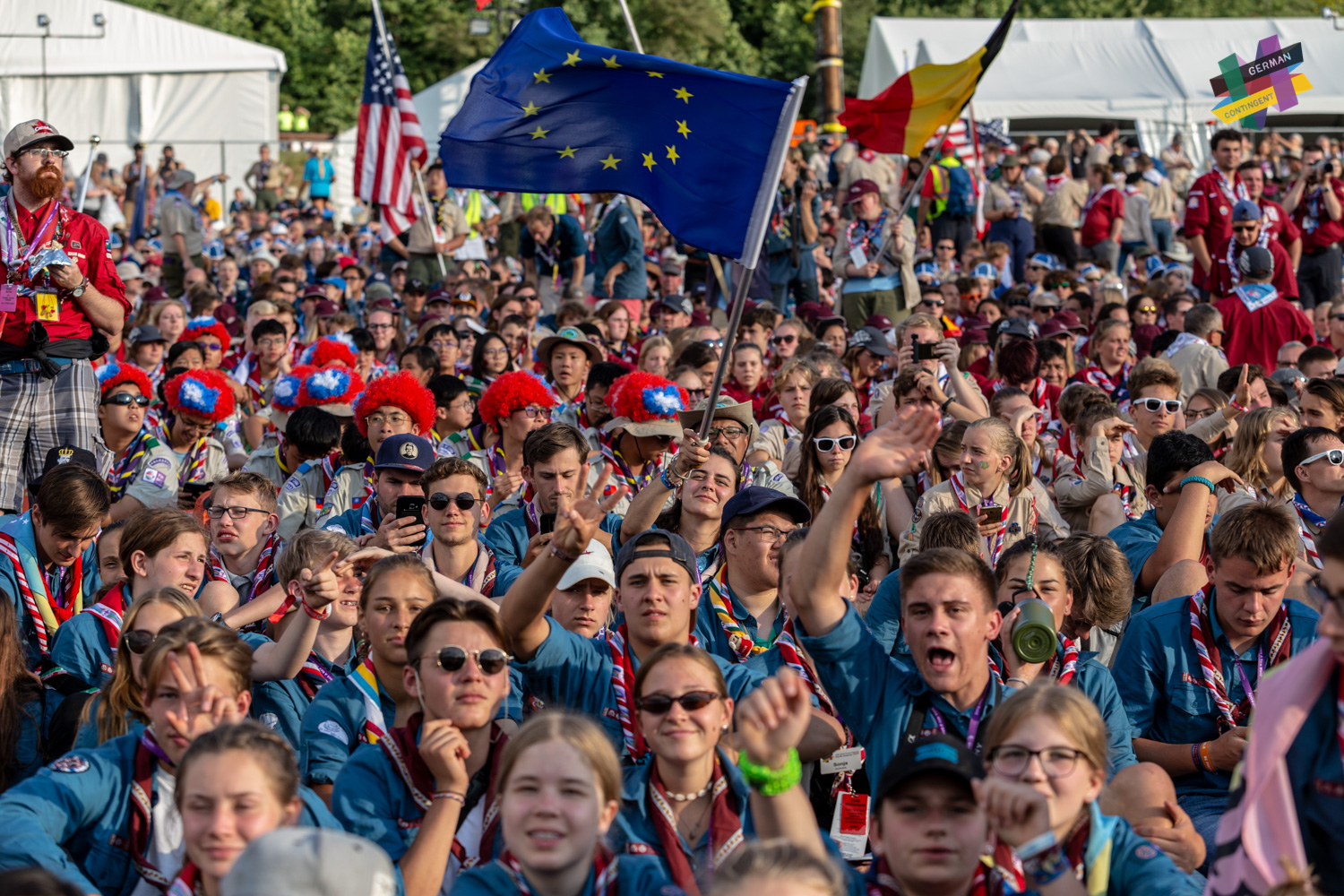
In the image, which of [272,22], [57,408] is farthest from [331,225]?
[272,22]

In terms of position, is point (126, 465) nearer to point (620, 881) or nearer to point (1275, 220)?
point (620, 881)

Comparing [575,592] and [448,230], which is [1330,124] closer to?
[448,230]

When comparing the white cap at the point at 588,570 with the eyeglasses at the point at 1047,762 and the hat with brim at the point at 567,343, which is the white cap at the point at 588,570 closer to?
the eyeglasses at the point at 1047,762

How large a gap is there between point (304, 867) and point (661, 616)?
2079mm

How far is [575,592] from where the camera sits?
17.5 ft

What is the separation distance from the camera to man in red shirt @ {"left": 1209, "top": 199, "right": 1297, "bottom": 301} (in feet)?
42.5

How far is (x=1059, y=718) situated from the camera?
12.2 ft

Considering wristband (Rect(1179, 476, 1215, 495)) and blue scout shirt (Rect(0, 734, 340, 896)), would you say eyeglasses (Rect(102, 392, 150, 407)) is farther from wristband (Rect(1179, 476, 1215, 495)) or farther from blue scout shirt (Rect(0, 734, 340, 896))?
wristband (Rect(1179, 476, 1215, 495))

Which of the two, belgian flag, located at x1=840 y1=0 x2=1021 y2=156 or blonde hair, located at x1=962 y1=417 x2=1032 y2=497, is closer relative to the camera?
blonde hair, located at x1=962 y1=417 x2=1032 y2=497

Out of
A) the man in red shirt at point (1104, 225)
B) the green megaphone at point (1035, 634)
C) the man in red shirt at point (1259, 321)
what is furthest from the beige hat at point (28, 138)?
the man in red shirt at point (1104, 225)

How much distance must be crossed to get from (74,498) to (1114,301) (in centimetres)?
1073

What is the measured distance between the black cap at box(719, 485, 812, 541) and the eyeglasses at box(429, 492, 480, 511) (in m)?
1.12

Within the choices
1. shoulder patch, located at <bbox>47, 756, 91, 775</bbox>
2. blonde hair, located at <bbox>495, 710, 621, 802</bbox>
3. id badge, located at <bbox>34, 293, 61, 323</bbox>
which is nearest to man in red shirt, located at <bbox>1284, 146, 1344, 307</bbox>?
id badge, located at <bbox>34, 293, 61, 323</bbox>

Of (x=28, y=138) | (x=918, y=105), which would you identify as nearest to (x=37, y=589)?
(x=28, y=138)
